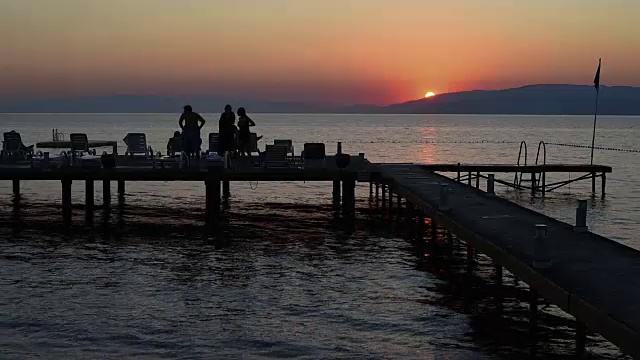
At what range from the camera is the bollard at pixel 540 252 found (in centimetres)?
1239

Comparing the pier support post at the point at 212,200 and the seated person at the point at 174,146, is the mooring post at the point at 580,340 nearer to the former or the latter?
the pier support post at the point at 212,200

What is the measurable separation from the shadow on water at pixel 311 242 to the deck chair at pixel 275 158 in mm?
1882

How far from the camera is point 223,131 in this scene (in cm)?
2655

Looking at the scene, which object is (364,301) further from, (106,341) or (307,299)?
(106,341)

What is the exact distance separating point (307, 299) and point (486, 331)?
3681mm

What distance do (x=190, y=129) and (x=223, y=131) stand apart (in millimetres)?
1087

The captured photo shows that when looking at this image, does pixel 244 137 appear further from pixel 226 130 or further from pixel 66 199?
pixel 66 199

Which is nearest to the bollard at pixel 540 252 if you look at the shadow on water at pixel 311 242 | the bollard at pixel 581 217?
the shadow on water at pixel 311 242

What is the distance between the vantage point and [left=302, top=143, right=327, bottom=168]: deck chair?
28.0m

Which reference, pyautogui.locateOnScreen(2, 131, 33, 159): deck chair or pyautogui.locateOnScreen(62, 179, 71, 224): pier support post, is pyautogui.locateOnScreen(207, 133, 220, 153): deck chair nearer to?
pyautogui.locateOnScreen(62, 179, 71, 224): pier support post

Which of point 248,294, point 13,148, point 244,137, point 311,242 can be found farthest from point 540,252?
point 13,148

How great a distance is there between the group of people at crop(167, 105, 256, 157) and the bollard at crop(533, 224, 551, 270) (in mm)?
14315

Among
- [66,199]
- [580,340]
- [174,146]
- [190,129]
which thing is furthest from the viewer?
[174,146]

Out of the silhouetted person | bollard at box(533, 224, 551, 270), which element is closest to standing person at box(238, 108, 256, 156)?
the silhouetted person
